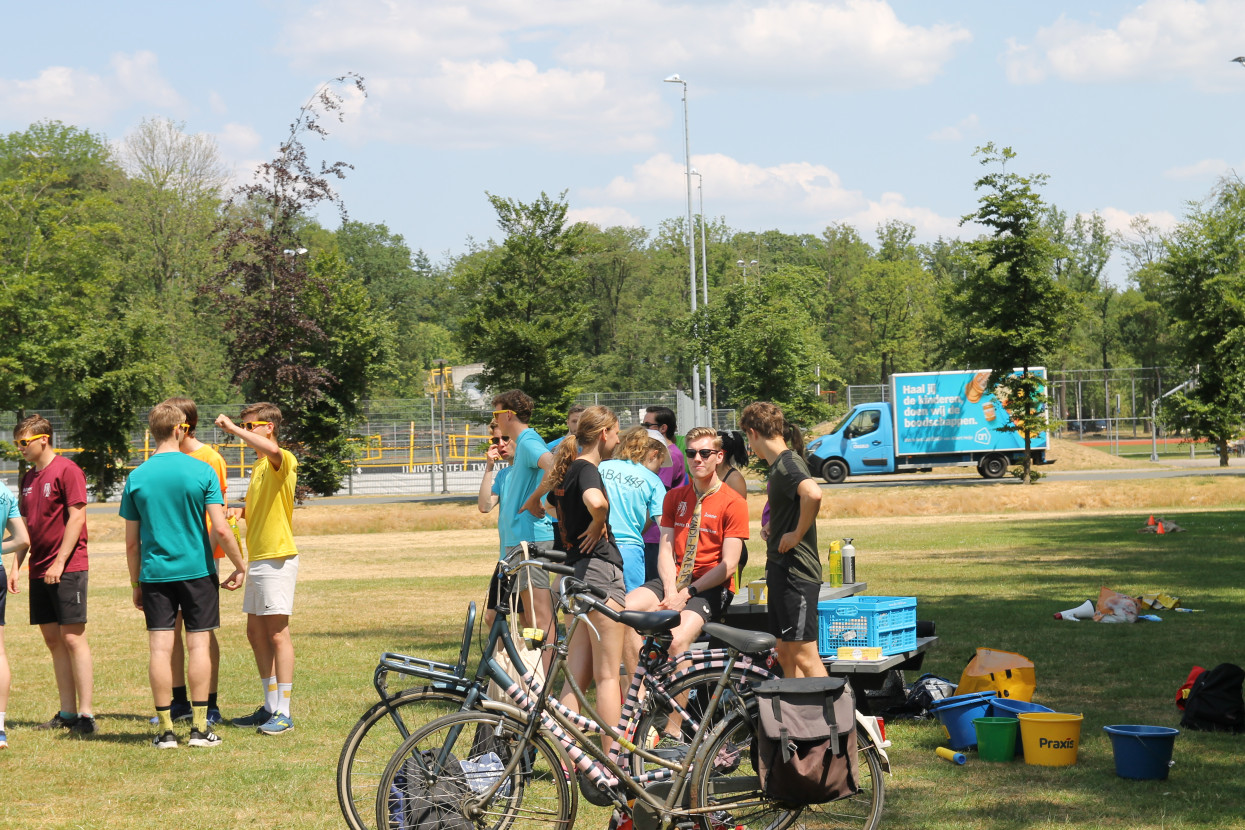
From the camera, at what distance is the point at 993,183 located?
Answer: 31.6 m

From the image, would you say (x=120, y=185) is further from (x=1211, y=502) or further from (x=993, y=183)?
(x=1211, y=502)

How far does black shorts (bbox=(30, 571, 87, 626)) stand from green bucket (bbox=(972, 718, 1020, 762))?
5933 millimetres

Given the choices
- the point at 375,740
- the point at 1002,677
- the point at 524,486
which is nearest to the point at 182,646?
the point at 524,486

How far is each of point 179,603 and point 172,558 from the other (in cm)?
32

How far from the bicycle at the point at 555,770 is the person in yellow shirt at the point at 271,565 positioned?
9.92ft

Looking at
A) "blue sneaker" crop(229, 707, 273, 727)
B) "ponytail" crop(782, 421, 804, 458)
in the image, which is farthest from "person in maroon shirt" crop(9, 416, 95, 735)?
"ponytail" crop(782, 421, 804, 458)

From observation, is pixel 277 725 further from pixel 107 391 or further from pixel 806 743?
→ pixel 107 391

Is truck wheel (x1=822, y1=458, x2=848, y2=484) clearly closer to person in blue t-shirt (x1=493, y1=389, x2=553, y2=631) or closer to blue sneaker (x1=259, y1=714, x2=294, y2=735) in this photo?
person in blue t-shirt (x1=493, y1=389, x2=553, y2=631)

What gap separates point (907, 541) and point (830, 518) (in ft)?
19.8

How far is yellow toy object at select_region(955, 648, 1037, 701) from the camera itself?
7.81m

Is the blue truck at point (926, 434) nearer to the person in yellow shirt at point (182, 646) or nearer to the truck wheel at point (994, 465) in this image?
the truck wheel at point (994, 465)

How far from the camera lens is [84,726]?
8008 millimetres

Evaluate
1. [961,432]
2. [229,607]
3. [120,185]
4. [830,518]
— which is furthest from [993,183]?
[120,185]

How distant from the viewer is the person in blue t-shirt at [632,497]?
6.63 metres
